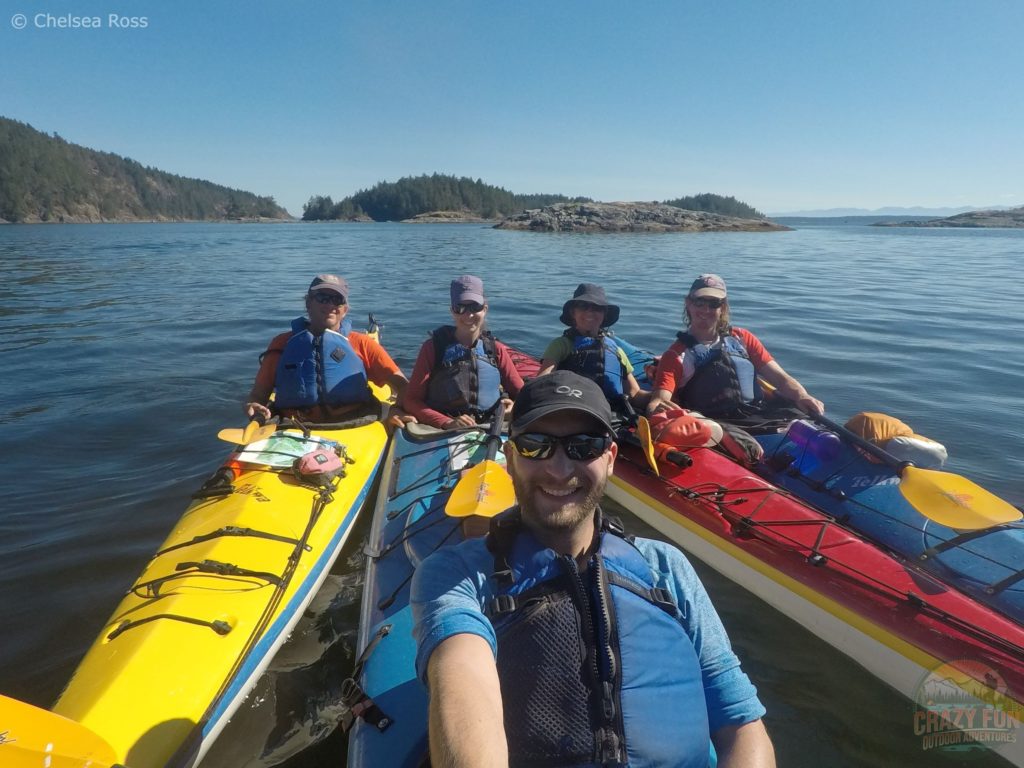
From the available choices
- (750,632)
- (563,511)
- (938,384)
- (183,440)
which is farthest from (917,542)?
(183,440)

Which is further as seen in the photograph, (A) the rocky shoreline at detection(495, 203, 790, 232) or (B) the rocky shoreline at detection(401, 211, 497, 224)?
(B) the rocky shoreline at detection(401, 211, 497, 224)

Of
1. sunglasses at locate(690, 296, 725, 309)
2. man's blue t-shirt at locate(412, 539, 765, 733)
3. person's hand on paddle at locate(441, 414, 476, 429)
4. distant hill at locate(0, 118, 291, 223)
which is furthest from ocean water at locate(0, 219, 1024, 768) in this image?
distant hill at locate(0, 118, 291, 223)

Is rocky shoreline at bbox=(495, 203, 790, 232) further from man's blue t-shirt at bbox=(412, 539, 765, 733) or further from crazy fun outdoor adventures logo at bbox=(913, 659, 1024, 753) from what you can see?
man's blue t-shirt at bbox=(412, 539, 765, 733)

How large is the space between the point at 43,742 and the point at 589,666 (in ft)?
5.55

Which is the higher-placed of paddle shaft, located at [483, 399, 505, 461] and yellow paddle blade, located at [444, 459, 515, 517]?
yellow paddle blade, located at [444, 459, 515, 517]

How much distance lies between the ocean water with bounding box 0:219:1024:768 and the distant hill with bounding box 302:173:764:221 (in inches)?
3389

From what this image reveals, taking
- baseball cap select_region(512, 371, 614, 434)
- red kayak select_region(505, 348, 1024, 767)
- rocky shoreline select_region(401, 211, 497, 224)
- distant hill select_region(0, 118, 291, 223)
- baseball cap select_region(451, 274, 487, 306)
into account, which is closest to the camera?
baseball cap select_region(512, 371, 614, 434)

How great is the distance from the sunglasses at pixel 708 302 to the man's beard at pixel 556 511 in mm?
3904

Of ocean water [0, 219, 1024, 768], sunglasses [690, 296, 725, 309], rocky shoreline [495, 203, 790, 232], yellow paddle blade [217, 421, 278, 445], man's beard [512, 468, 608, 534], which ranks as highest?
rocky shoreline [495, 203, 790, 232]

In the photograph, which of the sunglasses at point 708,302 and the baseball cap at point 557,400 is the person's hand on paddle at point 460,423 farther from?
the baseball cap at point 557,400

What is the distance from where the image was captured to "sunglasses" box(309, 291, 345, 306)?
5.28 meters

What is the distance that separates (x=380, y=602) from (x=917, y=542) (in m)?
3.61

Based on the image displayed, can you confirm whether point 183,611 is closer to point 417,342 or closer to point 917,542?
point 917,542

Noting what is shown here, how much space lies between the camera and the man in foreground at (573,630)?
1.64 meters
